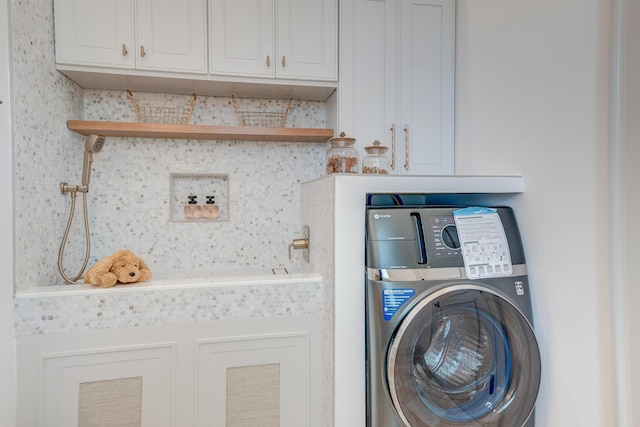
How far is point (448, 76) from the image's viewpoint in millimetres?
2123

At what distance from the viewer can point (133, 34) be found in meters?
1.81

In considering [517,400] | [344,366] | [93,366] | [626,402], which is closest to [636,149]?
[626,402]

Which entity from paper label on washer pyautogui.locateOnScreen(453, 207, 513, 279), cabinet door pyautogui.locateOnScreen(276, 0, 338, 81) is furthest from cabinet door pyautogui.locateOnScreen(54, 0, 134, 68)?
paper label on washer pyautogui.locateOnScreen(453, 207, 513, 279)

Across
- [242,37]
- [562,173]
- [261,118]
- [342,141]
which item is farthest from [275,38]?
[562,173]

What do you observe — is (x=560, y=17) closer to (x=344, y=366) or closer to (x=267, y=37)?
(x=267, y=37)

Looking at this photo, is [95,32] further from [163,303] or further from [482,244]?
[482,244]

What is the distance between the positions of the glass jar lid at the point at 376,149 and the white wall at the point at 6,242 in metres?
1.62

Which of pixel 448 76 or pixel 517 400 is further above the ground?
pixel 448 76

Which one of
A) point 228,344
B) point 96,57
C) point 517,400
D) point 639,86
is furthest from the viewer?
point 96,57

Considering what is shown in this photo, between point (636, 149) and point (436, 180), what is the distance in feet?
2.05

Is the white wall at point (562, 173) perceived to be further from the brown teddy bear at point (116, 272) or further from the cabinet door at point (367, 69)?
the brown teddy bear at point (116, 272)

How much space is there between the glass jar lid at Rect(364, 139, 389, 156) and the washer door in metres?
0.90

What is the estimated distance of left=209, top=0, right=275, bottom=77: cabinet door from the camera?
74.7 inches

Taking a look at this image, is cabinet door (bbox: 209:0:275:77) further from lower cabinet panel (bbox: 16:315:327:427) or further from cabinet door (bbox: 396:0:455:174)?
lower cabinet panel (bbox: 16:315:327:427)
